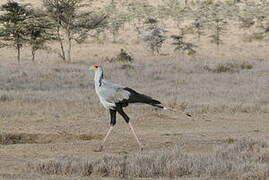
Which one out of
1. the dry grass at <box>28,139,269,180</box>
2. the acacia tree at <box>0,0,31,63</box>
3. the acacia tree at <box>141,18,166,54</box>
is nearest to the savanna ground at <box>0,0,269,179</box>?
the dry grass at <box>28,139,269,180</box>

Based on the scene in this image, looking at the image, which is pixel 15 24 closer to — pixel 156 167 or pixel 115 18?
pixel 115 18

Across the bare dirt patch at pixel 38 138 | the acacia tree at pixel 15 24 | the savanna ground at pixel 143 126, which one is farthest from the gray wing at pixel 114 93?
the acacia tree at pixel 15 24

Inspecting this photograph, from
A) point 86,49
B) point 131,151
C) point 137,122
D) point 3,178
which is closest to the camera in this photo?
point 3,178

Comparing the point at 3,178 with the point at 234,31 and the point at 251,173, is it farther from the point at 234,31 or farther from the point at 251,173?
the point at 234,31

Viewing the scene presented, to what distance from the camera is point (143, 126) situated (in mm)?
12211

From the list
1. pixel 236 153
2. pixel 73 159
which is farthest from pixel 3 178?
pixel 236 153

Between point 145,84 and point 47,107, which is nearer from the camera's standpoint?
point 47,107

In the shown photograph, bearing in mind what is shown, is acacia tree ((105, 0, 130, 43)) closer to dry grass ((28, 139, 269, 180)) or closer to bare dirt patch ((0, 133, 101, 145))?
bare dirt patch ((0, 133, 101, 145))

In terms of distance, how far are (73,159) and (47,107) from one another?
685 cm

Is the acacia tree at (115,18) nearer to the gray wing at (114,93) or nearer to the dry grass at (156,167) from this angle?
the gray wing at (114,93)

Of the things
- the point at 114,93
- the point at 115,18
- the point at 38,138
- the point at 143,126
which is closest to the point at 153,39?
the point at 115,18

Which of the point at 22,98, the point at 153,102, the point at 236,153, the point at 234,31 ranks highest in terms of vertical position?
the point at 153,102

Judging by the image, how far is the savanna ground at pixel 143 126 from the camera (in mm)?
7227

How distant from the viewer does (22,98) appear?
15383mm
